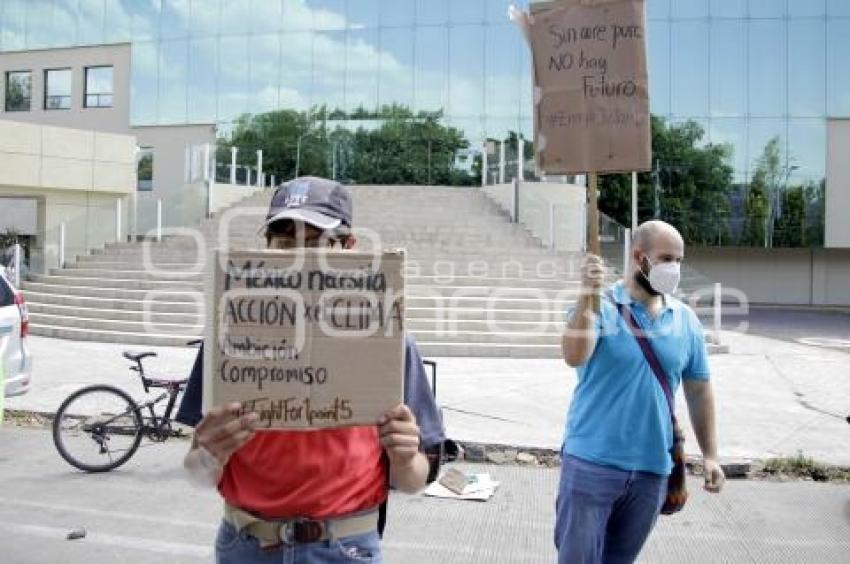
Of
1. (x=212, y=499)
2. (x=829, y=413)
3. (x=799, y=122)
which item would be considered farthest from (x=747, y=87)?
(x=212, y=499)

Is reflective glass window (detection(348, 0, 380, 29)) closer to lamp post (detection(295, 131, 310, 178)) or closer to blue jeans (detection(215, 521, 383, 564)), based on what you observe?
lamp post (detection(295, 131, 310, 178))

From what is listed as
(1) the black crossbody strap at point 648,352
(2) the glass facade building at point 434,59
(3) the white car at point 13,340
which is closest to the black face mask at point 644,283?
(1) the black crossbody strap at point 648,352

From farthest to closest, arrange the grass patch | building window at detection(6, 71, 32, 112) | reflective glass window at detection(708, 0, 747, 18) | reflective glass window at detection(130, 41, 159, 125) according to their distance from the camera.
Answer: building window at detection(6, 71, 32, 112) < reflective glass window at detection(130, 41, 159, 125) < reflective glass window at detection(708, 0, 747, 18) < the grass patch

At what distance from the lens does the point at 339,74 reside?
35906 mm

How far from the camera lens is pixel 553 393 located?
34.8ft

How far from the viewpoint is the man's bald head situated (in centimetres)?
350

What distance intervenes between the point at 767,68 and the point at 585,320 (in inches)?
1278

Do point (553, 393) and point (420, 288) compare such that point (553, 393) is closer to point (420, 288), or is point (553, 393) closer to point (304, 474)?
point (420, 288)

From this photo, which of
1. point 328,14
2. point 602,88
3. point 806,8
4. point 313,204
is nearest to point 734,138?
point 806,8

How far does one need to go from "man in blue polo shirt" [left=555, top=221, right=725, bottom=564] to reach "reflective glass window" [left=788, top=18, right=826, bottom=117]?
3169 centimetres

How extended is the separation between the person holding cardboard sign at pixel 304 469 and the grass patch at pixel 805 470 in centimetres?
568

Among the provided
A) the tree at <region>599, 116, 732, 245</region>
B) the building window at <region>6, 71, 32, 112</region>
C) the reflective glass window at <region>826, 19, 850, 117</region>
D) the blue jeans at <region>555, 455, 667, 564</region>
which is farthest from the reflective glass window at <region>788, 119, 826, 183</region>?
the building window at <region>6, 71, 32, 112</region>

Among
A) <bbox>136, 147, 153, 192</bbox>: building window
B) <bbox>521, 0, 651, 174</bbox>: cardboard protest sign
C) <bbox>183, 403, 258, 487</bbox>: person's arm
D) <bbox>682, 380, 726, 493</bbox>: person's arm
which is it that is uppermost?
<bbox>136, 147, 153, 192</bbox>: building window

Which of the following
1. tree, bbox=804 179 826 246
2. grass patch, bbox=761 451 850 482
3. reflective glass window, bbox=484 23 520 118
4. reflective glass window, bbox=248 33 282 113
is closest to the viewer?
grass patch, bbox=761 451 850 482
